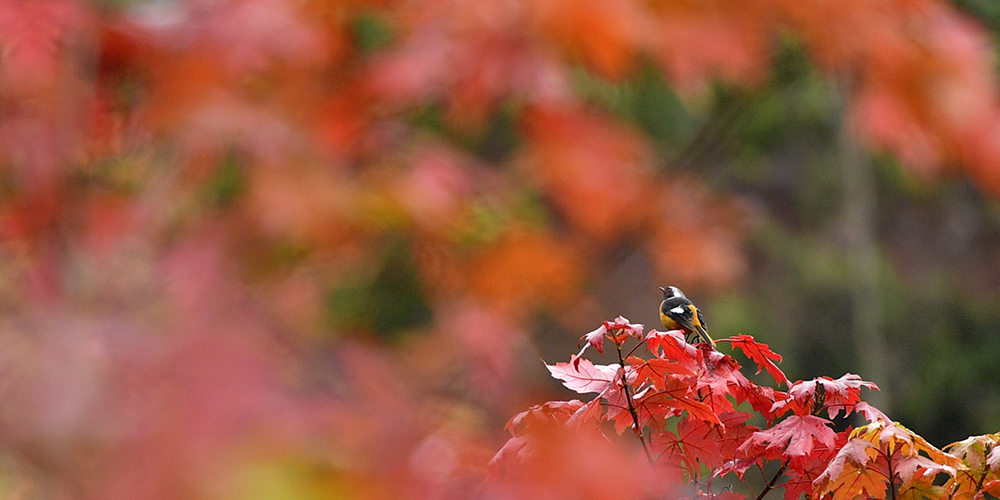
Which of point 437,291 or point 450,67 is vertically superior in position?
point 450,67

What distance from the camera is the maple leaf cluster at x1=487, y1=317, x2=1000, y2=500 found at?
2.64 ft

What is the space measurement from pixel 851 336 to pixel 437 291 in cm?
226

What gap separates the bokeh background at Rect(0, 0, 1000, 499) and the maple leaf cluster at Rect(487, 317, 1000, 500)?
14cm

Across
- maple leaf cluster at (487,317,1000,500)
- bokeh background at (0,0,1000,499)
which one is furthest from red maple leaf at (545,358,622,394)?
bokeh background at (0,0,1000,499)

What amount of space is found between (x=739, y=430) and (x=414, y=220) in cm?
100

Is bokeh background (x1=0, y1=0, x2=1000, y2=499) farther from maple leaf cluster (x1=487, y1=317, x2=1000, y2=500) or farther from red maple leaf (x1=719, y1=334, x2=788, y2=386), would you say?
red maple leaf (x1=719, y1=334, x2=788, y2=386)

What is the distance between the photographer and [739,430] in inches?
37.1

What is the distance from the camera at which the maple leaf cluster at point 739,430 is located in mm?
805

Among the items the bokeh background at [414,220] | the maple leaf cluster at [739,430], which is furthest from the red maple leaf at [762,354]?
the bokeh background at [414,220]

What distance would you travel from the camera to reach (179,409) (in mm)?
288

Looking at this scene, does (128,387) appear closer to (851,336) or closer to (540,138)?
(540,138)

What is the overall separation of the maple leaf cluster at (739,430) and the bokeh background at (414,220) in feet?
0.48

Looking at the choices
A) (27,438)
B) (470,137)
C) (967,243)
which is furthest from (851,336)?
(27,438)

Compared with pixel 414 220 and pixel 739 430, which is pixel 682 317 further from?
pixel 414 220
